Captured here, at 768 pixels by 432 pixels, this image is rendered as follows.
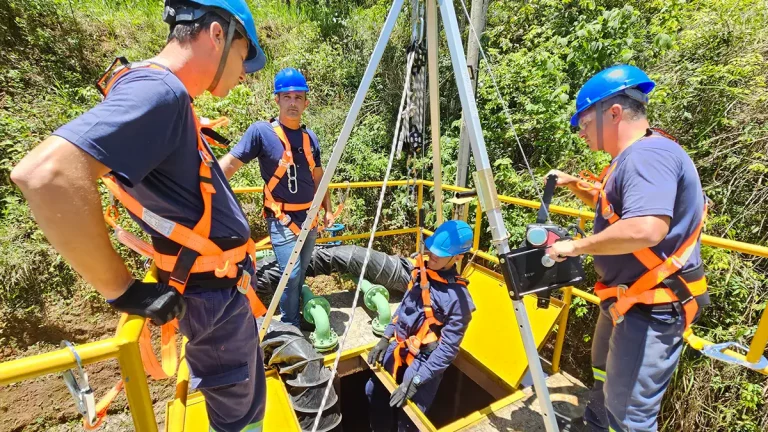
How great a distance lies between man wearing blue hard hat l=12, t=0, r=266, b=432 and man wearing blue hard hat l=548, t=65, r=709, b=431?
1489mm

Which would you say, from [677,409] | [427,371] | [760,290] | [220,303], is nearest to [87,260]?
[220,303]

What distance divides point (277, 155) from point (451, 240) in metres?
1.68

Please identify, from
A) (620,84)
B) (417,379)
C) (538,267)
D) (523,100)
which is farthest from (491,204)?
(523,100)

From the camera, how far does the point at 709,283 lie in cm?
338

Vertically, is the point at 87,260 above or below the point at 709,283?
above

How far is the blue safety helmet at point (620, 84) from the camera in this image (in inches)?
71.9

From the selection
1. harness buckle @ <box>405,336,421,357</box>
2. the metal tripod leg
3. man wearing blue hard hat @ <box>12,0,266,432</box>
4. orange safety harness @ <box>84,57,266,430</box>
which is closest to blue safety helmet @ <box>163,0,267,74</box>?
man wearing blue hard hat @ <box>12,0,266,432</box>

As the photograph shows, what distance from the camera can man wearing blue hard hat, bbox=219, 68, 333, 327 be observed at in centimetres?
309

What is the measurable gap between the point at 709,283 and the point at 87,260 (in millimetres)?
4582

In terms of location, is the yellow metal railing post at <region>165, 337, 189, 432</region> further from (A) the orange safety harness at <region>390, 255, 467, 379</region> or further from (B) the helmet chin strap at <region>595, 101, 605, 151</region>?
(B) the helmet chin strap at <region>595, 101, 605, 151</region>

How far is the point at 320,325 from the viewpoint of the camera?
3.38 m

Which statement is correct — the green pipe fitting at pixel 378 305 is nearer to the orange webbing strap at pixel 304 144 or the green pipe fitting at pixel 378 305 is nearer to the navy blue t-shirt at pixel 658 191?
the orange webbing strap at pixel 304 144

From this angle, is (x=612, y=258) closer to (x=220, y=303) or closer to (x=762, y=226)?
(x=220, y=303)

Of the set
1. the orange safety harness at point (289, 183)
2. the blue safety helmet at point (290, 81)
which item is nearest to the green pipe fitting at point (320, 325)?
the orange safety harness at point (289, 183)
